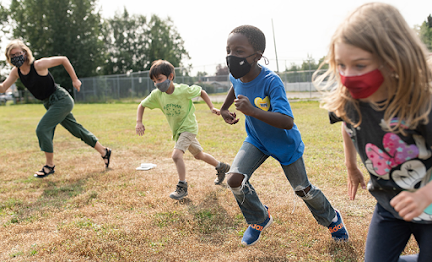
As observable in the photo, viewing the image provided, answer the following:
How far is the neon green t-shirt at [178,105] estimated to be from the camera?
14.8ft

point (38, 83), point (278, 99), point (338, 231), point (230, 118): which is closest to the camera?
point (278, 99)

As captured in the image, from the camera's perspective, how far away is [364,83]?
5.31 ft

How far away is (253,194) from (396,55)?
180 cm

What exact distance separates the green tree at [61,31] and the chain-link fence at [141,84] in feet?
17.3

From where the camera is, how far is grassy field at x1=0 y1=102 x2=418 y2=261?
2.85m

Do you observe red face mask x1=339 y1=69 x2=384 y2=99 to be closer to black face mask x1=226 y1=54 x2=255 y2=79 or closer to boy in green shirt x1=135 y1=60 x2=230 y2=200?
black face mask x1=226 y1=54 x2=255 y2=79

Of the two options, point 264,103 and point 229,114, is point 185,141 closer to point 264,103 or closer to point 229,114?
point 229,114

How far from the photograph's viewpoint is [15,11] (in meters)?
39.8

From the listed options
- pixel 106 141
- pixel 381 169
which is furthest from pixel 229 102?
pixel 106 141

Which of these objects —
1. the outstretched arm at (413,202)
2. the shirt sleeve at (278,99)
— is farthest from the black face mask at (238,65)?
the outstretched arm at (413,202)

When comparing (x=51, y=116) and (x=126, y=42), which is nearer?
(x=51, y=116)

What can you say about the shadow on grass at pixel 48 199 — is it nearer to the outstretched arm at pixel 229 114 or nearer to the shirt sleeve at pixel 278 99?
the outstretched arm at pixel 229 114

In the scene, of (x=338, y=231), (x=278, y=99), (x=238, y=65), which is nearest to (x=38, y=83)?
(x=238, y=65)

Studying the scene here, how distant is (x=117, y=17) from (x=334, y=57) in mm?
54165
